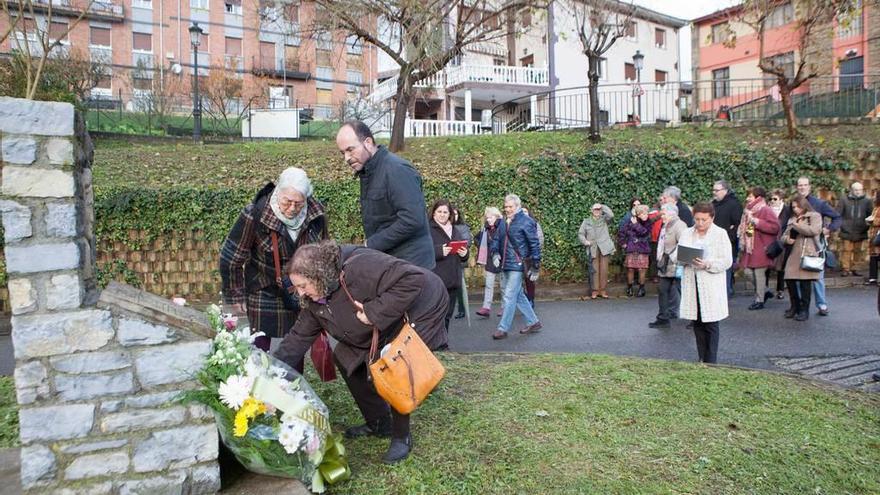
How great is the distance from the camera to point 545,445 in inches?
163

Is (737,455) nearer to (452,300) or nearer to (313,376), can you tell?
(313,376)

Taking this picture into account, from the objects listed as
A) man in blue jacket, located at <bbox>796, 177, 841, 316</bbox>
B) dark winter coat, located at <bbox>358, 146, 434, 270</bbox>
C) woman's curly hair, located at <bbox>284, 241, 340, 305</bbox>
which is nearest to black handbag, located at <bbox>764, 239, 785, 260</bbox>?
man in blue jacket, located at <bbox>796, 177, 841, 316</bbox>

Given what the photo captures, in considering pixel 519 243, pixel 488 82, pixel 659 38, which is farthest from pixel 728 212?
pixel 659 38

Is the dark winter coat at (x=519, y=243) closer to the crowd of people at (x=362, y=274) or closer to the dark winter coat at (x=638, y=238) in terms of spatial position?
the crowd of people at (x=362, y=274)

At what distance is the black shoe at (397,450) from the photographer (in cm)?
381

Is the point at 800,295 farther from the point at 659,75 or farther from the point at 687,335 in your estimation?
the point at 659,75

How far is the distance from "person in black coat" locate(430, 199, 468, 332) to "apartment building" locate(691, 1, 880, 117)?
11788 millimetres

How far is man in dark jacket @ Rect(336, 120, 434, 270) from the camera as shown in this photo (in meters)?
4.47

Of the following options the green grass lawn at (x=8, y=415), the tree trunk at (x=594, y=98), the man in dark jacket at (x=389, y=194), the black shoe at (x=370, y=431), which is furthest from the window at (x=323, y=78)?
the black shoe at (x=370, y=431)

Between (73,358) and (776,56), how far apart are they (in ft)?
60.3

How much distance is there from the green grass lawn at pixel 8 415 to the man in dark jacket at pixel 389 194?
2.77 m

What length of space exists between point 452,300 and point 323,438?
501cm

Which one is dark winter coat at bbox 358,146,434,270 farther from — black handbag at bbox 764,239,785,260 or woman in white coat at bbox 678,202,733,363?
black handbag at bbox 764,239,785,260

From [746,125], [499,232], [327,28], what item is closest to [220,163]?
[327,28]
